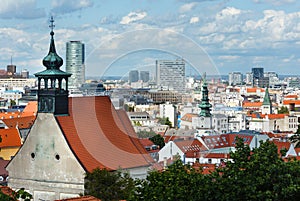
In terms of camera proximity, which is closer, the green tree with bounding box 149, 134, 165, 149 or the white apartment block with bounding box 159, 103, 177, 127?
the green tree with bounding box 149, 134, 165, 149

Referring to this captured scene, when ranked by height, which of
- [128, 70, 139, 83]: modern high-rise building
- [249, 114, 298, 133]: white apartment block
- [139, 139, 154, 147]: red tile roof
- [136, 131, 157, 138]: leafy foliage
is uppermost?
[128, 70, 139, 83]: modern high-rise building

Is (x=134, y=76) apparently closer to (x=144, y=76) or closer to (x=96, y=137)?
(x=144, y=76)

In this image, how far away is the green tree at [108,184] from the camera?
34.9m

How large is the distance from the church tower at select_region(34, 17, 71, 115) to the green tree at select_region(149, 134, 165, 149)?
12.2m

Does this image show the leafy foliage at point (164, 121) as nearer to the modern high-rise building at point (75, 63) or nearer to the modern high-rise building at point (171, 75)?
the modern high-rise building at point (171, 75)

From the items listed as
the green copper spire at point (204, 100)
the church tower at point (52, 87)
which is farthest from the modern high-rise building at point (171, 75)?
the church tower at point (52, 87)

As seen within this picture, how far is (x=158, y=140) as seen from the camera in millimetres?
28531

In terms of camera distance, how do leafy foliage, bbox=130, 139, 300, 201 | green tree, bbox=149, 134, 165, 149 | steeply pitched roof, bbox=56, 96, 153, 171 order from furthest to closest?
1. steeply pitched roof, bbox=56, 96, 153, 171
2. green tree, bbox=149, 134, 165, 149
3. leafy foliage, bbox=130, 139, 300, 201

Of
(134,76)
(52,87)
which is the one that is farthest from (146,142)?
(52,87)

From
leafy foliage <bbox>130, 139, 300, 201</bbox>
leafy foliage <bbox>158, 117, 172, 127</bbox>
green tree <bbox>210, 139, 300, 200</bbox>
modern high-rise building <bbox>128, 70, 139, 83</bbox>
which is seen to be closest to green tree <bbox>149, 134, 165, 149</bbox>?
leafy foliage <bbox>158, 117, 172, 127</bbox>

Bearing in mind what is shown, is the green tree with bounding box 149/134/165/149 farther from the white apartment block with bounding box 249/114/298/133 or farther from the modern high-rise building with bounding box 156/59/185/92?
the white apartment block with bounding box 249/114/298/133

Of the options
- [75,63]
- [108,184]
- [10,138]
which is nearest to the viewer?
[108,184]

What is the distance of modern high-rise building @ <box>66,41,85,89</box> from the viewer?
119m

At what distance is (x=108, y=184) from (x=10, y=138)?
37836 millimetres
